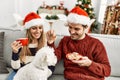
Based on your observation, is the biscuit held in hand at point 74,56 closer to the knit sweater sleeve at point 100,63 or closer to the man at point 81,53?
the man at point 81,53

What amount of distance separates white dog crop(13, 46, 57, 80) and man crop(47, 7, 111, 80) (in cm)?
23

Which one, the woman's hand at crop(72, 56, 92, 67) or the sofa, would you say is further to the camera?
the sofa

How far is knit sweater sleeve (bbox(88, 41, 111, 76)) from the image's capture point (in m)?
1.49

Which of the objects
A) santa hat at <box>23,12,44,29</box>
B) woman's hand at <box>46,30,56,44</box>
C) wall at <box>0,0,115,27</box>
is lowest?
woman's hand at <box>46,30,56,44</box>

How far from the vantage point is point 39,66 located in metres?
1.34

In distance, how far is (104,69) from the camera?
1.51m

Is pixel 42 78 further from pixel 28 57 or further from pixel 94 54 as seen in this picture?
pixel 94 54

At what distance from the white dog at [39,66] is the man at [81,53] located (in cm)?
23

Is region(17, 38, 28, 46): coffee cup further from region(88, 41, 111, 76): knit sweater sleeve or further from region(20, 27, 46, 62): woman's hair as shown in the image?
region(88, 41, 111, 76): knit sweater sleeve

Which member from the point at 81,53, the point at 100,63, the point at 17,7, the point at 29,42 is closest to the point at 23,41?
the point at 29,42

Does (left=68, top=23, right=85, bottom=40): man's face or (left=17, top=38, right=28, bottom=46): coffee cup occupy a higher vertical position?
(left=68, top=23, right=85, bottom=40): man's face

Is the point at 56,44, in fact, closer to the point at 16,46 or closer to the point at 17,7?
the point at 16,46

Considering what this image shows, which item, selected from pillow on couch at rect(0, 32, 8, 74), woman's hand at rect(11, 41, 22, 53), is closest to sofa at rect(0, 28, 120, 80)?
pillow on couch at rect(0, 32, 8, 74)

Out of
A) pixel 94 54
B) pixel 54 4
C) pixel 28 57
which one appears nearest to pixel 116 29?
pixel 54 4
